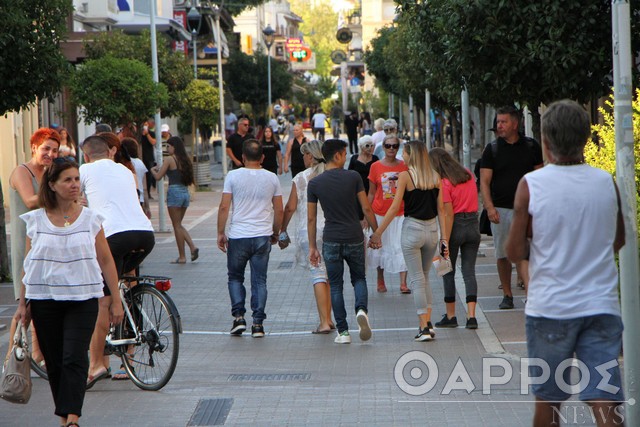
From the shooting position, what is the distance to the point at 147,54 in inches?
1109

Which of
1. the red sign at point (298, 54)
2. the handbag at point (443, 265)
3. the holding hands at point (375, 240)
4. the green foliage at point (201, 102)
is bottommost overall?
the handbag at point (443, 265)

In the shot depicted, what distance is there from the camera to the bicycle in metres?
8.11

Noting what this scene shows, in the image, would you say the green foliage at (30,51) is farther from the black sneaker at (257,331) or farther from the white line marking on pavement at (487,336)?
the white line marking on pavement at (487,336)

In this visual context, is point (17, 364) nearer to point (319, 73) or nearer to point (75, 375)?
point (75, 375)

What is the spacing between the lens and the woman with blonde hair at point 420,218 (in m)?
10.1

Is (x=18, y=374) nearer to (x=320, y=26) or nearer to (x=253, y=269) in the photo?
(x=253, y=269)

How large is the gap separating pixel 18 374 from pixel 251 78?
6064cm

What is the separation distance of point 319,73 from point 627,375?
5759 inches

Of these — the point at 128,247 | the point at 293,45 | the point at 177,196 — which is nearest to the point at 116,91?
the point at 177,196

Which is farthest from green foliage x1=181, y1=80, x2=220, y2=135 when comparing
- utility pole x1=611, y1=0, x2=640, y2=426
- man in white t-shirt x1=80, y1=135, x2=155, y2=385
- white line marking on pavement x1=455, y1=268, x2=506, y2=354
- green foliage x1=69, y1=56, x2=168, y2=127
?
utility pole x1=611, y1=0, x2=640, y2=426

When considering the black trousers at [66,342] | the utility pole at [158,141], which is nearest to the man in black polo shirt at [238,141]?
the utility pole at [158,141]

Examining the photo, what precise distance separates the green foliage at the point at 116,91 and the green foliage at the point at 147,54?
63.9 inches

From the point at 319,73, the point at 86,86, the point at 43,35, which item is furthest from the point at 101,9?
the point at 319,73

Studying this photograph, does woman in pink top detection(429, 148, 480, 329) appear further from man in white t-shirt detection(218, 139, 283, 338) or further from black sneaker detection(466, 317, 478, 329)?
man in white t-shirt detection(218, 139, 283, 338)
